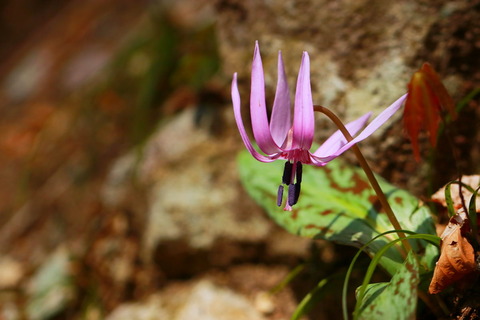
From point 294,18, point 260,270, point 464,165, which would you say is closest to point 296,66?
point 294,18

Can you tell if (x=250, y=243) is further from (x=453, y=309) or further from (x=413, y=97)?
(x=413, y=97)

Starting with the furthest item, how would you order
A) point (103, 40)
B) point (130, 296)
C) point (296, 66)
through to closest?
point (103, 40), point (130, 296), point (296, 66)

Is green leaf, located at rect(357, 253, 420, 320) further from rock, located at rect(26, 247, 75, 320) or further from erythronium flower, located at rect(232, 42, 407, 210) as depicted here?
rock, located at rect(26, 247, 75, 320)

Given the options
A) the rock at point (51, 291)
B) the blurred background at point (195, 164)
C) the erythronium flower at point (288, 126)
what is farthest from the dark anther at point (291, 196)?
the rock at point (51, 291)

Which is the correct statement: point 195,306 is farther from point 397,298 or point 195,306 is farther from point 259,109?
point 259,109

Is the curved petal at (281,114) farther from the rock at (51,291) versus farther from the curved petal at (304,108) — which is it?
the rock at (51,291)

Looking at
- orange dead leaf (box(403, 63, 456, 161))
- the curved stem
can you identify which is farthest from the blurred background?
orange dead leaf (box(403, 63, 456, 161))
